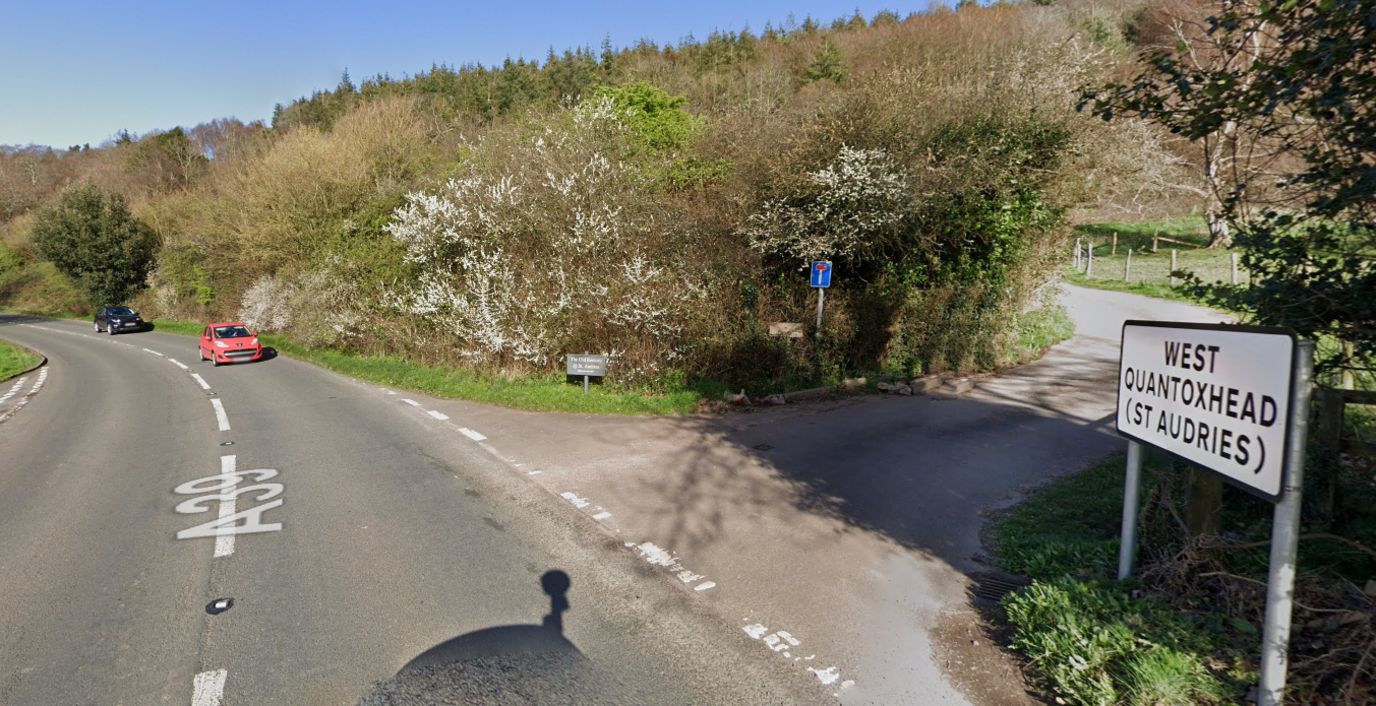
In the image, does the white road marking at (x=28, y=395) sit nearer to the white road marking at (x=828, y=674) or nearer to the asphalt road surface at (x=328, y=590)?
the asphalt road surface at (x=328, y=590)

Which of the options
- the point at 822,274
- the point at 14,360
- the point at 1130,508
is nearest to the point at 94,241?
the point at 14,360

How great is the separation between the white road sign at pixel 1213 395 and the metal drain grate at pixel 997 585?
1.59 m

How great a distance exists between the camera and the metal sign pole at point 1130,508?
14.0 ft

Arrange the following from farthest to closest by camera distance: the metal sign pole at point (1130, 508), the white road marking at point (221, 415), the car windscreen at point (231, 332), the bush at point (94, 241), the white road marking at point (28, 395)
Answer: the bush at point (94, 241), the car windscreen at point (231, 332), the white road marking at point (28, 395), the white road marking at point (221, 415), the metal sign pole at point (1130, 508)

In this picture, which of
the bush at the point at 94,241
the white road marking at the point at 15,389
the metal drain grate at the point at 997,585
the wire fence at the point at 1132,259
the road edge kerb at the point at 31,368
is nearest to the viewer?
the metal drain grate at the point at 997,585

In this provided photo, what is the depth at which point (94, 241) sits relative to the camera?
41.2 m

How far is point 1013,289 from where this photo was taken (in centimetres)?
1588

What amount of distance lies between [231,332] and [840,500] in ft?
72.3

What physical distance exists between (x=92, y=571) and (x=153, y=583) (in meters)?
0.73

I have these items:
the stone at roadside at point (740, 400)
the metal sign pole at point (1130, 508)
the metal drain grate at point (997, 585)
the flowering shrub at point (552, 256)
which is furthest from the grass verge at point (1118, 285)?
the metal sign pole at point (1130, 508)

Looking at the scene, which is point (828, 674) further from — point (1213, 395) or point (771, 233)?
point (771, 233)

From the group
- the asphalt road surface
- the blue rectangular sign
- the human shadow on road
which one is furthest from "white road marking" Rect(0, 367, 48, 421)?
the blue rectangular sign

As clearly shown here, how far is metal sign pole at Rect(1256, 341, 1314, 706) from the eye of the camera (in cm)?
290

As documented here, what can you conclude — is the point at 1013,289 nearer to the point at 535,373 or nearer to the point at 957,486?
the point at 957,486
